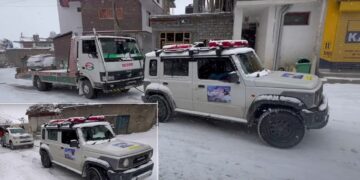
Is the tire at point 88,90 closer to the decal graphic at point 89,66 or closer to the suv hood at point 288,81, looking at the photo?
the decal graphic at point 89,66

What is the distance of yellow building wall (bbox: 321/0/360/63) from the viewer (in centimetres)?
1184

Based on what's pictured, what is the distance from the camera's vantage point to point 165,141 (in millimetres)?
4844

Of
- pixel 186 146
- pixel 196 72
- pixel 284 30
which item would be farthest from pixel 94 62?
pixel 284 30

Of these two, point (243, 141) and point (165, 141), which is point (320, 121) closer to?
point (243, 141)

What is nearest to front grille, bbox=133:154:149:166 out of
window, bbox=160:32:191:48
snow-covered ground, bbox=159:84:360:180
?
snow-covered ground, bbox=159:84:360:180

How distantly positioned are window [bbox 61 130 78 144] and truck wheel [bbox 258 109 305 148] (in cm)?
334

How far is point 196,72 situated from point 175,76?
2.05ft

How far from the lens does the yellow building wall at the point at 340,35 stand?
38.8 feet

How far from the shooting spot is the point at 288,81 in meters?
4.41

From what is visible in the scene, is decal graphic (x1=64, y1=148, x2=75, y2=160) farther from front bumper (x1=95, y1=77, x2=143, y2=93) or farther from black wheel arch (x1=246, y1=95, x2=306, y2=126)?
front bumper (x1=95, y1=77, x2=143, y2=93)

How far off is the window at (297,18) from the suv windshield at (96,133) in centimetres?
1327

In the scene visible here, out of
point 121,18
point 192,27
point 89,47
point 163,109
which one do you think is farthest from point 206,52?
point 121,18

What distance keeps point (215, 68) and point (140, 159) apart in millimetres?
3095

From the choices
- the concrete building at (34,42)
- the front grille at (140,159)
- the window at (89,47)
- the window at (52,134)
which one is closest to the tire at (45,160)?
the window at (52,134)
